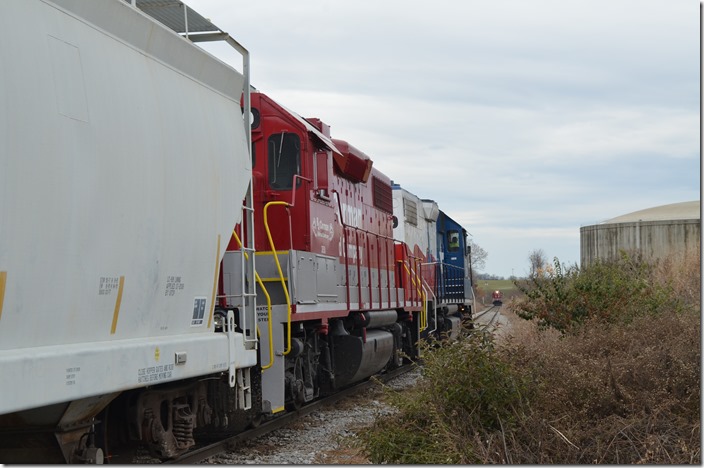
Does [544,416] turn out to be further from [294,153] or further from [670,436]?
[294,153]

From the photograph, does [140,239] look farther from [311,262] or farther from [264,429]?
[264,429]

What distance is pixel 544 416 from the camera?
7.86m

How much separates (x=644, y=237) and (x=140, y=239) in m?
33.4

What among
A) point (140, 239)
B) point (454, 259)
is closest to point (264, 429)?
point (140, 239)

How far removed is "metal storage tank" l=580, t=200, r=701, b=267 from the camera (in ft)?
114

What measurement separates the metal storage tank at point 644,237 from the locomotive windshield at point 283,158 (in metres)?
23.3

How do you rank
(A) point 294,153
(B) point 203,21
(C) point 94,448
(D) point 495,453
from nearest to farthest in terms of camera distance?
(C) point 94,448 → (D) point 495,453 → (B) point 203,21 → (A) point 294,153

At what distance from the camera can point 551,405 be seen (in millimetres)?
7953

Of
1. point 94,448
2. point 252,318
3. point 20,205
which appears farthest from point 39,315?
point 252,318

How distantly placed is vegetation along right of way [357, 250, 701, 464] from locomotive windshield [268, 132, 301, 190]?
3205 millimetres

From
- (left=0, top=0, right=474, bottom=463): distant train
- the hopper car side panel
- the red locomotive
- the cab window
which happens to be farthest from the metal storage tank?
the hopper car side panel

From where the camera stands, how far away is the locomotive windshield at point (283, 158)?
11.0 meters

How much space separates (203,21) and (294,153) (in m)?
3.46

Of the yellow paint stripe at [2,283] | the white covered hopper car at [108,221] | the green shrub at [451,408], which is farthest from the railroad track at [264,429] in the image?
the yellow paint stripe at [2,283]
